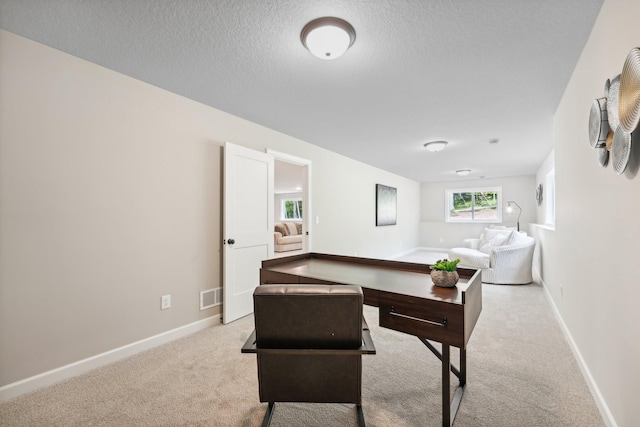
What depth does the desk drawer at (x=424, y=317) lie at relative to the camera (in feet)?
4.47

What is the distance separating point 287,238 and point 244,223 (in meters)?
4.85

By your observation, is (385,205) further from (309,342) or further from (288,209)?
(288,209)

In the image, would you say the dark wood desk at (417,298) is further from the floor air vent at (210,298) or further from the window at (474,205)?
the window at (474,205)

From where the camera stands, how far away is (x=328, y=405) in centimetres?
177

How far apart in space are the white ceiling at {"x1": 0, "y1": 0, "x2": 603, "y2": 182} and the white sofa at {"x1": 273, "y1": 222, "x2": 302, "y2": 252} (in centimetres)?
477

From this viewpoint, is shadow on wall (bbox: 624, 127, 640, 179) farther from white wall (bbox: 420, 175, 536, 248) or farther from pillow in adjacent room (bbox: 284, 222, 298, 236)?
pillow in adjacent room (bbox: 284, 222, 298, 236)

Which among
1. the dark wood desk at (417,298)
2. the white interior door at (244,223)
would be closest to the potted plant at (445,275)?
the dark wood desk at (417,298)

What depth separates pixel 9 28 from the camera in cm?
181

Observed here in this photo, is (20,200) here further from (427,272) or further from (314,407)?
(427,272)

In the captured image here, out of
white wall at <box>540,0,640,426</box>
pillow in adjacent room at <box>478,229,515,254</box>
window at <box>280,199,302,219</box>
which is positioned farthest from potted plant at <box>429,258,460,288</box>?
window at <box>280,199,302,219</box>

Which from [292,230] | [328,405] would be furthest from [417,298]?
[292,230]

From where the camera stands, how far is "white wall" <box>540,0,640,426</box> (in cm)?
129

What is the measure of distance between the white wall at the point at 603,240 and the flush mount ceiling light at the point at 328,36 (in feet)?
4.28

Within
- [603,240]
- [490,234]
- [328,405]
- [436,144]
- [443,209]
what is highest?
[436,144]
